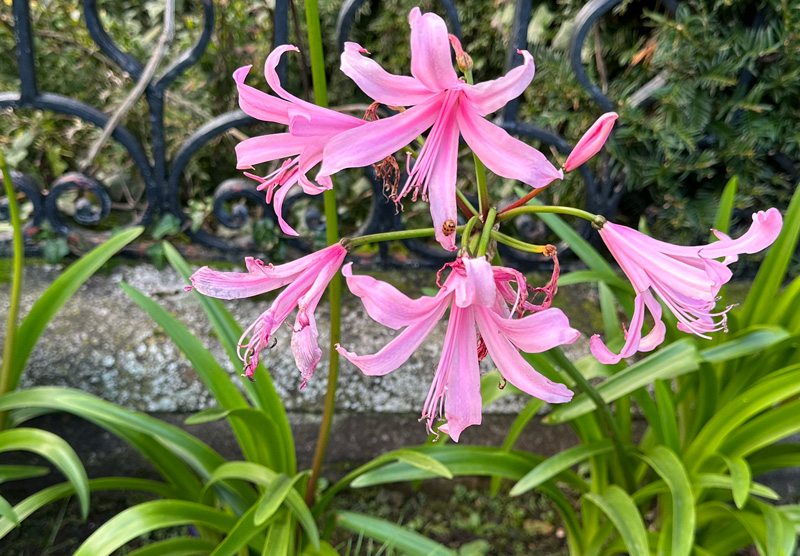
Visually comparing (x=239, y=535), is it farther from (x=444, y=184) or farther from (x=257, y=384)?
(x=444, y=184)

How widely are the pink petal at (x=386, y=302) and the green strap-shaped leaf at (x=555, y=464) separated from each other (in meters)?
0.73

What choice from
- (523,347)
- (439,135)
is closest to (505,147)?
(439,135)

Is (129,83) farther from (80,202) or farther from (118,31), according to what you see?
(80,202)

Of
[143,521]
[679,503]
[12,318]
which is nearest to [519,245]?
[679,503]

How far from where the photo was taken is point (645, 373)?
1.32 meters

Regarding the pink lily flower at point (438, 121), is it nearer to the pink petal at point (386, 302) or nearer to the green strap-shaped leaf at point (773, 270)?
the pink petal at point (386, 302)

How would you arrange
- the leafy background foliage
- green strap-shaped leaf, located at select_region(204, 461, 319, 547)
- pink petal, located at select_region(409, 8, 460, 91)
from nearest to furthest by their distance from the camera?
pink petal, located at select_region(409, 8, 460, 91) < green strap-shaped leaf, located at select_region(204, 461, 319, 547) < the leafy background foliage

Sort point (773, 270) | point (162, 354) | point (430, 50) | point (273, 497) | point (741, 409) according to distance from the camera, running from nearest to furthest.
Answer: point (430, 50), point (273, 497), point (741, 409), point (773, 270), point (162, 354)

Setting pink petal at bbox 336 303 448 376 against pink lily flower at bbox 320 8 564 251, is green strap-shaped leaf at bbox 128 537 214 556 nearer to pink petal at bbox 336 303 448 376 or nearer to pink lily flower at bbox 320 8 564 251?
pink petal at bbox 336 303 448 376

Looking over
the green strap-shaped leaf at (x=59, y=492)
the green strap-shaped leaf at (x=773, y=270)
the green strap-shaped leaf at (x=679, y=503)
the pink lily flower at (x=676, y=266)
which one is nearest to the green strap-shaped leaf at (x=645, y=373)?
the green strap-shaped leaf at (x=679, y=503)

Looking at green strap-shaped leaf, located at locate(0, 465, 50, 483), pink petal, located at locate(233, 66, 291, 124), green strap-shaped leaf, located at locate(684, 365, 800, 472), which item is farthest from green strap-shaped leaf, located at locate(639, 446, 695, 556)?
green strap-shaped leaf, located at locate(0, 465, 50, 483)

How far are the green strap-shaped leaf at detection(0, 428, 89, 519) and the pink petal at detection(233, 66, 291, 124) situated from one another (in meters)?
0.93

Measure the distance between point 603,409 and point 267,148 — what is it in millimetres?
836

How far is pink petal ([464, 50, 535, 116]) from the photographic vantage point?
0.58m
